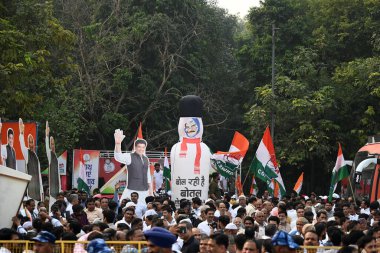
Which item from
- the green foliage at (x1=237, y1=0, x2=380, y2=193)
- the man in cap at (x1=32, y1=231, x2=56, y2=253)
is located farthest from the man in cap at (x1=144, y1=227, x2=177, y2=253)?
the green foliage at (x1=237, y1=0, x2=380, y2=193)

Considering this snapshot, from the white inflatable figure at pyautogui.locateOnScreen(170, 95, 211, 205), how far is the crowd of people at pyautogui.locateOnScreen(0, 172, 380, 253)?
190 inches

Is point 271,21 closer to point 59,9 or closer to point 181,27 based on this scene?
point 181,27

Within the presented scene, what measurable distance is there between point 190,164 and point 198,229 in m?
14.0

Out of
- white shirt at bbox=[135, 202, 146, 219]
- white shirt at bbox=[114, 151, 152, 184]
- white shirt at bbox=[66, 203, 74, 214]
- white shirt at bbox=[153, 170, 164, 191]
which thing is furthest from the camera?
white shirt at bbox=[153, 170, 164, 191]

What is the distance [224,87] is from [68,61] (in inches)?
681

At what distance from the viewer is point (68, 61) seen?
35.2 meters

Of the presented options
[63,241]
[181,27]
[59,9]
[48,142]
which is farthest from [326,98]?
[63,241]

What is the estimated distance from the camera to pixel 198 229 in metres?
14.6

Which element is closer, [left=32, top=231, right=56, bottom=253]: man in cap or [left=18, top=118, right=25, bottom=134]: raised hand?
[left=32, top=231, right=56, bottom=253]: man in cap

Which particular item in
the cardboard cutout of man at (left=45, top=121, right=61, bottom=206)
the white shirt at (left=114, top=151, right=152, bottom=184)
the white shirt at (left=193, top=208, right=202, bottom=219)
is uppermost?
the white shirt at (left=114, top=151, right=152, bottom=184)

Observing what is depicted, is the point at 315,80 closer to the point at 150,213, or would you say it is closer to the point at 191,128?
the point at 191,128

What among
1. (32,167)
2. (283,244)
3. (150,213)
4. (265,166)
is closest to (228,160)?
(265,166)

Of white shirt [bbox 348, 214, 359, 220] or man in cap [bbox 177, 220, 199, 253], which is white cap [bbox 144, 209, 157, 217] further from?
man in cap [bbox 177, 220, 199, 253]

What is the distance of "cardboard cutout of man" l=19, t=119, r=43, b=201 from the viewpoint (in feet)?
75.0
